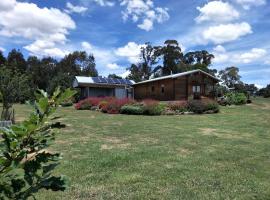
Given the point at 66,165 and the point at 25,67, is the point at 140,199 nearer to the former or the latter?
the point at 66,165

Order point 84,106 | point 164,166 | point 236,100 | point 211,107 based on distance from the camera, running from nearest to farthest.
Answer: point 164,166 → point 211,107 → point 84,106 → point 236,100

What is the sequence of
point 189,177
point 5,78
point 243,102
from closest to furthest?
1. point 189,177
2. point 5,78
3. point 243,102

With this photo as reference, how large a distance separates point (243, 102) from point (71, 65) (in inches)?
1750

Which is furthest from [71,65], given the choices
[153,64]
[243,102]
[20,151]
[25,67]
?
[20,151]

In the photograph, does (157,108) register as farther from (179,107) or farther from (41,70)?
(41,70)

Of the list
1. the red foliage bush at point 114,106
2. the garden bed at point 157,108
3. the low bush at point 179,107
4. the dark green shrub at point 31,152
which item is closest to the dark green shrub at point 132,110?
the garden bed at point 157,108

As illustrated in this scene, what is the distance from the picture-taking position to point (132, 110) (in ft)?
77.6

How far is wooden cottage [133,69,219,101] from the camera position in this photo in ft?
119

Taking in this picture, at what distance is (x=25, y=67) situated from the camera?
62719 mm

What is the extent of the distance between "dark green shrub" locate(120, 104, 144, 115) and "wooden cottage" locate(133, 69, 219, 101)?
1230 cm

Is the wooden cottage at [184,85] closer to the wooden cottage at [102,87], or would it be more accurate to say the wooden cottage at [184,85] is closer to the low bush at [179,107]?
the wooden cottage at [102,87]

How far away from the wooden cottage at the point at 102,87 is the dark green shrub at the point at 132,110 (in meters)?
18.1

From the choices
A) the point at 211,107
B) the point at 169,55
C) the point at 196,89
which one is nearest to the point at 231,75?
the point at 169,55

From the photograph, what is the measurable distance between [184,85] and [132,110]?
14399mm
